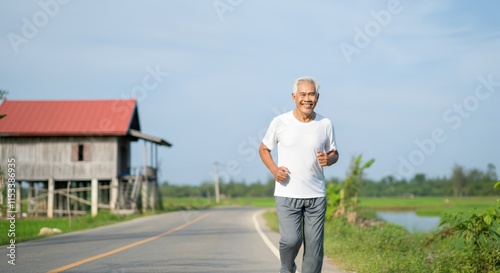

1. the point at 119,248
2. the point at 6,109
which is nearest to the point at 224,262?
the point at 119,248

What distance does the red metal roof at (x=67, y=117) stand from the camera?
136 feet

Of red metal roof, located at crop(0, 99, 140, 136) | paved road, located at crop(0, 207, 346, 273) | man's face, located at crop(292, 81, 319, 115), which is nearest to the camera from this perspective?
man's face, located at crop(292, 81, 319, 115)

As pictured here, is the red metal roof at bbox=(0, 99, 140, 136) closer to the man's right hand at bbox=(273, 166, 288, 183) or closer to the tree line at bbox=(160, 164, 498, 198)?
the tree line at bbox=(160, 164, 498, 198)

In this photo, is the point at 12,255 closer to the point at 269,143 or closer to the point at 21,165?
the point at 269,143

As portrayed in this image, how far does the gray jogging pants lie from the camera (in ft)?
20.7

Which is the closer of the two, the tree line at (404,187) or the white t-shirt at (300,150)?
the white t-shirt at (300,150)

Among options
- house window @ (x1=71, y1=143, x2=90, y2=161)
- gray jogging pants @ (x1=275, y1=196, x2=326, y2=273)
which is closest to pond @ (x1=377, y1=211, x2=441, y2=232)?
gray jogging pants @ (x1=275, y1=196, x2=326, y2=273)

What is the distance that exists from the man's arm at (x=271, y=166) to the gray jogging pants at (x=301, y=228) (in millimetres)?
206

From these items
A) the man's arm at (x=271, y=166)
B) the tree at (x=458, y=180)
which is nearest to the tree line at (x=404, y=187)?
the tree at (x=458, y=180)

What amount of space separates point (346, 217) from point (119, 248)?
12.6m

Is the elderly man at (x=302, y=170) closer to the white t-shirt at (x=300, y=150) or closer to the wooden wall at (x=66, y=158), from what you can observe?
the white t-shirt at (x=300, y=150)

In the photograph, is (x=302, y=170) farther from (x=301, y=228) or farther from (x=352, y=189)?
(x=352, y=189)

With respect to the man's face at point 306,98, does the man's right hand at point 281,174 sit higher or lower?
lower

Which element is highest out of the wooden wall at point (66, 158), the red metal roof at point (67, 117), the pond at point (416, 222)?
the red metal roof at point (67, 117)
